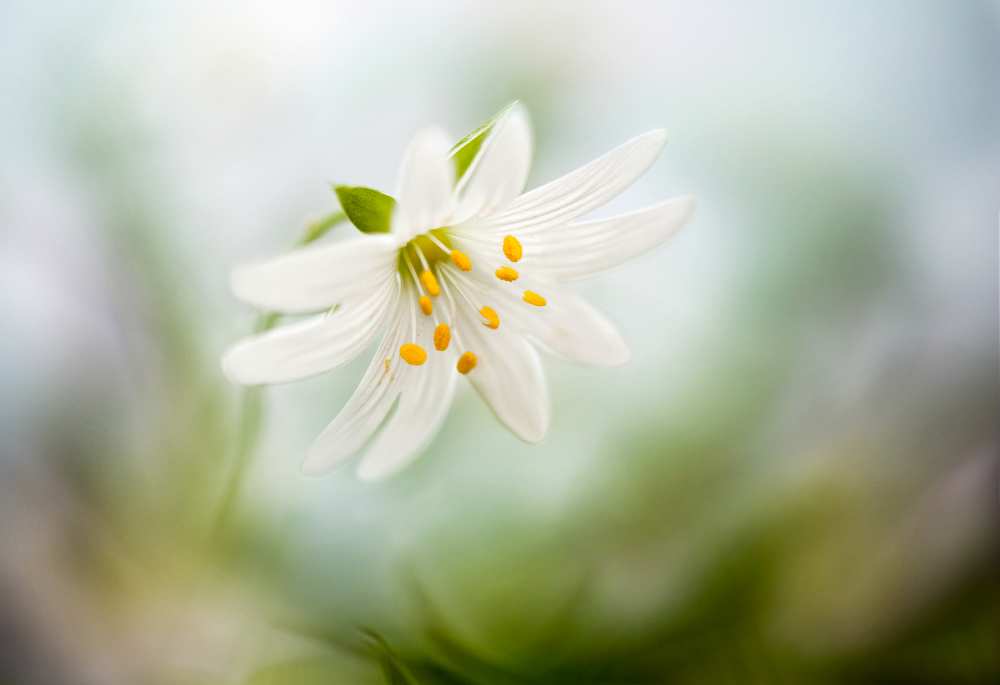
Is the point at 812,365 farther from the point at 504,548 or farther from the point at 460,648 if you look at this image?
the point at 460,648

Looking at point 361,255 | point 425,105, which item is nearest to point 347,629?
point 361,255

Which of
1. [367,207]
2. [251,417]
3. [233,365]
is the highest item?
[367,207]

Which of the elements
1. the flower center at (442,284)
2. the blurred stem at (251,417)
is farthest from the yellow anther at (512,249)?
the blurred stem at (251,417)

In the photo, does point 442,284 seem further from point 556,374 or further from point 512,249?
point 556,374

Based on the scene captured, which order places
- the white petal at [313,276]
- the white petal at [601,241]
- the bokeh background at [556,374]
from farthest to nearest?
the bokeh background at [556,374]
the white petal at [601,241]
the white petal at [313,276]

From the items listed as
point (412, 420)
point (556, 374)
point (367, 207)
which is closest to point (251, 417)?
point (412, 420)

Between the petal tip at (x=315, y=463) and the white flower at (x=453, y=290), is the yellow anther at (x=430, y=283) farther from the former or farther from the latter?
the petal tip at (x=315, y=463)
